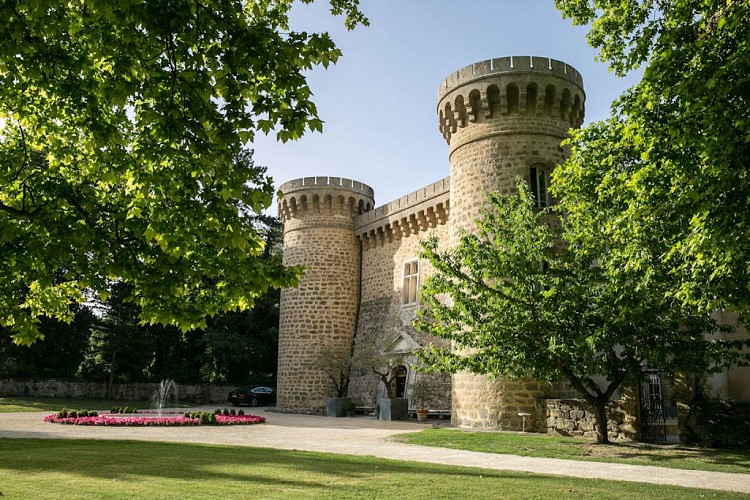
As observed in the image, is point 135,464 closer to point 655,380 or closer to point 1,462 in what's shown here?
point 1,462

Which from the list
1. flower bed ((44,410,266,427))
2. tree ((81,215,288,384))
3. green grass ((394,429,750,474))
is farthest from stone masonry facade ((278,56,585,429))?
tree ((81,215,288,384))

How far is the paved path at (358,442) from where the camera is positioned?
29.8 feet

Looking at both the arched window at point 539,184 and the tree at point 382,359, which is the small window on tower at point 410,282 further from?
the arched window at point 539,184

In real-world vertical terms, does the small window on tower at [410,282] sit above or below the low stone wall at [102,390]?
above

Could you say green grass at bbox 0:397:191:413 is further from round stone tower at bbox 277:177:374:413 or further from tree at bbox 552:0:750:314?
tree at bbox 552:0:750:314

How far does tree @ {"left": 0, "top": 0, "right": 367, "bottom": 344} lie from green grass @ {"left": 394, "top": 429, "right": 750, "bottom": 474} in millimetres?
7126

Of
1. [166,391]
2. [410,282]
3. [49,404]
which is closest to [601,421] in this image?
[410,282]

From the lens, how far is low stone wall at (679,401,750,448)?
12.5 m

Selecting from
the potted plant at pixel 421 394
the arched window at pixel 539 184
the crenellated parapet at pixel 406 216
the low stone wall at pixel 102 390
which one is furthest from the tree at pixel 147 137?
the low stone wall at pixel 102 390

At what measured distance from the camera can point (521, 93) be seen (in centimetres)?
1827

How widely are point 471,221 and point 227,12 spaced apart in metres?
13.5

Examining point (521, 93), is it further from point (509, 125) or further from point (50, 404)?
point (50, 404)

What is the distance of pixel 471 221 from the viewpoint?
1862 centimetres

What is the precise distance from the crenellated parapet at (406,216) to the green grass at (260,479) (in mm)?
14583
